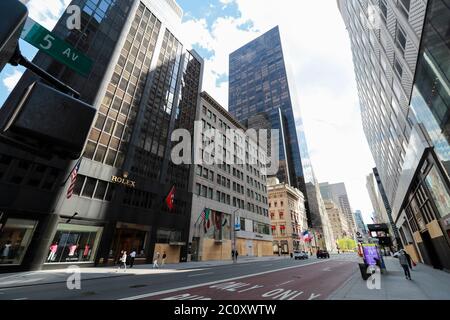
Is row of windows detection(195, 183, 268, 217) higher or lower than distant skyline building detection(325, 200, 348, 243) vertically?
lower

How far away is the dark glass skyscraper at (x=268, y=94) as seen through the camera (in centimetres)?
10131

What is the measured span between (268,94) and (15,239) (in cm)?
11809

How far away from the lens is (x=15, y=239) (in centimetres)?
1869

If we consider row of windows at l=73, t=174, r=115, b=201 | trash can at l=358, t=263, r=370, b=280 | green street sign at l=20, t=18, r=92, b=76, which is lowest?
trash can at l=358, t=263, r=370, b=280

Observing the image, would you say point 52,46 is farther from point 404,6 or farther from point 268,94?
point 268,94

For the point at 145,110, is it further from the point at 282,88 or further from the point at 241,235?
the point at 282,88

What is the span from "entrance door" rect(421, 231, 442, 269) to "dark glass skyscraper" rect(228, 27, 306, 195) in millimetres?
70896

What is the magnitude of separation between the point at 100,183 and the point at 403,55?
30901 millimetres

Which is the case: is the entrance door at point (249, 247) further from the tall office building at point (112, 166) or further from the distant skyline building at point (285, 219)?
the distant skyline building at point (285, 219)

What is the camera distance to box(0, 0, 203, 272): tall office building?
19562 mm

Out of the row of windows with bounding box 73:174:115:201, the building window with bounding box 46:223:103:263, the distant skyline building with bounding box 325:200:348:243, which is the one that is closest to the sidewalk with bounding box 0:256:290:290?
the building window with bounding box 46:223:103:263

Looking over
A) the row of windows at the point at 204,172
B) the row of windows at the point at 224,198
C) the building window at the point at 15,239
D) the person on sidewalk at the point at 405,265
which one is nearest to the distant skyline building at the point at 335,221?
the row of windows at the point at 224,198

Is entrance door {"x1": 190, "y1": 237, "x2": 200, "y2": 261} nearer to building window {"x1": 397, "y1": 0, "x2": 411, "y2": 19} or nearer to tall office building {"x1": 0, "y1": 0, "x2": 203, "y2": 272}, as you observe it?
tall office building {"x1": 0, "y1": 0, "x2": 203, "y2": 272}
